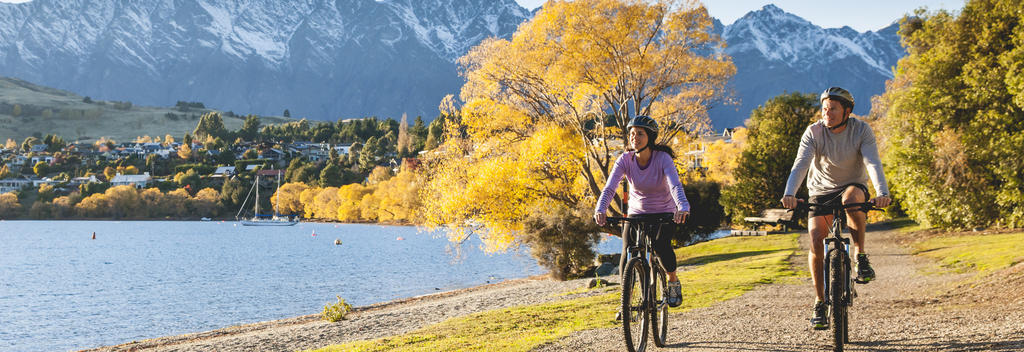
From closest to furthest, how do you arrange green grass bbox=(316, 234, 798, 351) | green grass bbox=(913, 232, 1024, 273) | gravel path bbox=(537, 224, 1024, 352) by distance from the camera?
gravel path bbox=(537, 224, 1024, 352)
green grass bbox=(316, 234, 798, 351)
green grass bbox=(913, 232, 1024, 273)

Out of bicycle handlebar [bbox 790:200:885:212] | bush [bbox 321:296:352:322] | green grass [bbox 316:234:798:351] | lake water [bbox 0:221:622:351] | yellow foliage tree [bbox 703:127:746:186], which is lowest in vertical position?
lake water [bbox 0:221:622:351]

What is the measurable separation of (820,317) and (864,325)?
2.89 meters

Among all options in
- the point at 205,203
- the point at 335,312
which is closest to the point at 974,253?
the point at 335,312

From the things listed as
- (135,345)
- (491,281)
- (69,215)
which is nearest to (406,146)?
(69,215)

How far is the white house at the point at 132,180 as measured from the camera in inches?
7362

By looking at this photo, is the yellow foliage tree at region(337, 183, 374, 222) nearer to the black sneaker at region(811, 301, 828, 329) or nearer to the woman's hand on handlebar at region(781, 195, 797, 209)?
the black sneaker at region(811, 301, 828, 329)

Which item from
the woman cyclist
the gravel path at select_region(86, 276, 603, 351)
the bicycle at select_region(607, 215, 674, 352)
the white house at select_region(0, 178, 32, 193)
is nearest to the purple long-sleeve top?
the woman cyclist

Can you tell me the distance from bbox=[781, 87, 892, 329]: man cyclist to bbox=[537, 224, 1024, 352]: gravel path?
1.22m

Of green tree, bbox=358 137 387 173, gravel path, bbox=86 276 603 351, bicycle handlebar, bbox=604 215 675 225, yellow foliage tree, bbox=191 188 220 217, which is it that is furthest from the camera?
green tree, bbox=358 137 387 173

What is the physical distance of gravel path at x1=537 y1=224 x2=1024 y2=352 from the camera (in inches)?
304

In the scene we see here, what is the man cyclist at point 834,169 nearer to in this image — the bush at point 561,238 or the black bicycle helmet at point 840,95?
the black bicycle helmet at point 840,95

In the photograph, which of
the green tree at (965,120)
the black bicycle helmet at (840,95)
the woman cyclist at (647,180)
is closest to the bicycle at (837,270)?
the black bicycle helmet at (840,95)

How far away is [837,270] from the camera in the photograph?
6543 mm

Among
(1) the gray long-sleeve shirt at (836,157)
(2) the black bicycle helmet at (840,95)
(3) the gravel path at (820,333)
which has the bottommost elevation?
(3) the gravel path at (820,333)
